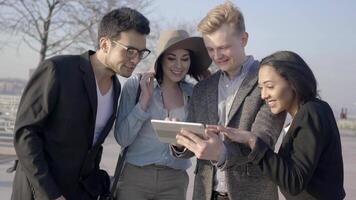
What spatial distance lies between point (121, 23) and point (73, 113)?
594mm

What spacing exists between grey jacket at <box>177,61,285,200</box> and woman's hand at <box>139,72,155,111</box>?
47cm

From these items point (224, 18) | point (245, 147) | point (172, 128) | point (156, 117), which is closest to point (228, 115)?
point (245, 147)

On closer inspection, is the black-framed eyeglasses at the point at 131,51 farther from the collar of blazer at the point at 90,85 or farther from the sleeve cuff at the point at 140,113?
the sleeve cuff at the point at 140,113

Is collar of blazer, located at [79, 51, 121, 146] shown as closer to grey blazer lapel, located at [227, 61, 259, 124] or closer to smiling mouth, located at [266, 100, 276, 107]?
grey blazer lapel, located at [227, 61, 259, 124]

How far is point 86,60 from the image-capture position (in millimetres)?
2729

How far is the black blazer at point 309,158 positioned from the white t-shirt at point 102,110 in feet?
3.13

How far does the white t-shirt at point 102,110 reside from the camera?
2.79 m

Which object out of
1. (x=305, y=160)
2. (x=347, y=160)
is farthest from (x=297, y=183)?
(x=347, y=160)

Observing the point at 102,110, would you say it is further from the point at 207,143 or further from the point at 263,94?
the point at 263,94

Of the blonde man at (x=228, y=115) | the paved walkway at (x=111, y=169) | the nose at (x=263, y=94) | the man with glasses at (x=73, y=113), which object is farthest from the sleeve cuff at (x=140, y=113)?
the paved walkway at (x=111, y=169)

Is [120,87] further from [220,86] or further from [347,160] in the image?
[347,160]

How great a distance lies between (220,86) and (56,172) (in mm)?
997

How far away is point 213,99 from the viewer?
106 inches

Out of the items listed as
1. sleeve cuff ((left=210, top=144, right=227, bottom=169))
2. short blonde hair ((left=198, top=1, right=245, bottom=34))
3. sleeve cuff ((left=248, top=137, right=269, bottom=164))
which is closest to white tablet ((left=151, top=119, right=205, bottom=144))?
sleeve cuff ((left=210, top=144, right=227, bottom=169))
